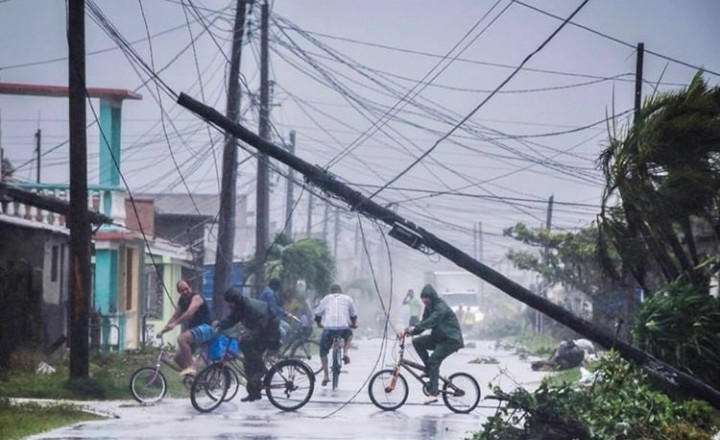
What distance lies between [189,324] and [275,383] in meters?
3.17

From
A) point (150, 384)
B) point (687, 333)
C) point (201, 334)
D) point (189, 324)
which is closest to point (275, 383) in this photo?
point (150, 384)

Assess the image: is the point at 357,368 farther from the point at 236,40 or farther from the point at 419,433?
the point at 419,433

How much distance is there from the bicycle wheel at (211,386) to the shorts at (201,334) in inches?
68.4

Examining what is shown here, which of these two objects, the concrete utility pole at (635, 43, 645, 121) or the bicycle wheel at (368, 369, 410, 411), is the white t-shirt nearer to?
the bicycle wheel at (368, 369, 410, 411)

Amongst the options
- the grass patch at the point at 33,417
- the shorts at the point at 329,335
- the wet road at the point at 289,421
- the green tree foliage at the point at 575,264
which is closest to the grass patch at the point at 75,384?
the wet road at the point at 289,421

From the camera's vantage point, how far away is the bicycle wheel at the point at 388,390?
22.4m

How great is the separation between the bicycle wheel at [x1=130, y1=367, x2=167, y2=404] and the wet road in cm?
18

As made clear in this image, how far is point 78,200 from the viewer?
2388 centimetres

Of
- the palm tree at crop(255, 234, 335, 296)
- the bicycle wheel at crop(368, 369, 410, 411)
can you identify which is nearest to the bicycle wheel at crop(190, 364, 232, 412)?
the bicycle wheel at crop(368, 369, 410, 411)

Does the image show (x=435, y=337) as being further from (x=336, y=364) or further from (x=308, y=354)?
(x=308, y=354)

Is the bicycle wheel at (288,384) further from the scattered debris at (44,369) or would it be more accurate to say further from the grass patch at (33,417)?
the scattered debris at (44,369)

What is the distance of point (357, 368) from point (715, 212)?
47.8 feet

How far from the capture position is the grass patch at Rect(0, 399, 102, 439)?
1750 centimetres

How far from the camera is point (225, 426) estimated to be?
19.0 m
